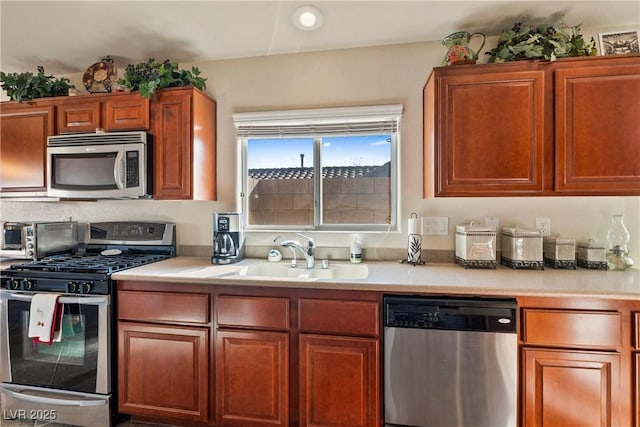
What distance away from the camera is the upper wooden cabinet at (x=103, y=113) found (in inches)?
85.4

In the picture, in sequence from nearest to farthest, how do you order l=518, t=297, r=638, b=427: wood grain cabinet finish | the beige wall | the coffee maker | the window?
l=518, t=297, r=638, b=427: wood grain cabinet finish → the beige wall → the coffee maker → the window

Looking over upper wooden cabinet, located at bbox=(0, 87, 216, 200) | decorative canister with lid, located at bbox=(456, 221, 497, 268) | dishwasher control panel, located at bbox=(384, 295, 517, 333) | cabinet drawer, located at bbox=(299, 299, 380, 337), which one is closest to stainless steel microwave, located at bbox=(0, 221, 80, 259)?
upper wooden cabinet, located at bbox=(0, 87, 216, 200)

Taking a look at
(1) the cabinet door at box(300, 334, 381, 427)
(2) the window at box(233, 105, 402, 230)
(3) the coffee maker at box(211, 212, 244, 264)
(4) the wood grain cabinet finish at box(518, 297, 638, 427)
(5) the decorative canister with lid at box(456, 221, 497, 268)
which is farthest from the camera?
(2) the window at box(233, 105, 402, 230)

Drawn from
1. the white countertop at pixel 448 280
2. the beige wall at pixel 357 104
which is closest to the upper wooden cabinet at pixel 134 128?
the beige wall at pixel 357 104

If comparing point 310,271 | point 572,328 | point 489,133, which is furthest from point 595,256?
point 310,271

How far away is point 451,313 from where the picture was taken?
Answer: 4.92 ft

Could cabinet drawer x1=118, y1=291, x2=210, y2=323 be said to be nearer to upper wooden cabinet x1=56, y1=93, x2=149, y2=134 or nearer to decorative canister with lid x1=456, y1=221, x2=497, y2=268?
upper wooden cabinet x1=56, y1=93, x2=149, y2=134

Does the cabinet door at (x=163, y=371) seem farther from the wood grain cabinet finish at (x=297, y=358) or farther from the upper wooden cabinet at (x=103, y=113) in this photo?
the upper wooden cabinet at (x=103, y=113)

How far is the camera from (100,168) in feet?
7.18

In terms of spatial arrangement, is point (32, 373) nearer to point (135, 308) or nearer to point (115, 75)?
point (135, 308)

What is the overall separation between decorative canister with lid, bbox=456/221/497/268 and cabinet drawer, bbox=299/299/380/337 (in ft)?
2.51

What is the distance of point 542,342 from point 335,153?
1.67 meters

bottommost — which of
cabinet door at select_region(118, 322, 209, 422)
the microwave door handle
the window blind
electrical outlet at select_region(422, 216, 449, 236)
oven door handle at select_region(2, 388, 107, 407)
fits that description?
oven door handle at select_region(2, 388, 107, 407)

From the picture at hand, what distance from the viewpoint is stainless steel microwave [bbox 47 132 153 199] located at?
213 cm
